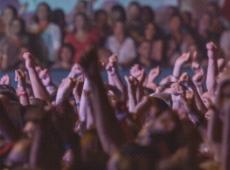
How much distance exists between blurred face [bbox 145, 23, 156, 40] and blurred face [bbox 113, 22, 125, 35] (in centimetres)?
18

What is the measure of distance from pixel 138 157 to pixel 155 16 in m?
4.81

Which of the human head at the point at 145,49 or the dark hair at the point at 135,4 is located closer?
the human head at the point at 145,49

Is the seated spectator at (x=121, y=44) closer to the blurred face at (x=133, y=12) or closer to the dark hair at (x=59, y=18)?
the blurred face at (x=133, y=12)

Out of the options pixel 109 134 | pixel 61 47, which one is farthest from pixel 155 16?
pixel 109 134

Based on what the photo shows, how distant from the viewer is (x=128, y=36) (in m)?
6.32

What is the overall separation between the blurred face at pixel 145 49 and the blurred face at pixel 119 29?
0.19 meters

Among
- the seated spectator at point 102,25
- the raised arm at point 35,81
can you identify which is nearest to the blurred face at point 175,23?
the seated spectator at point 102,25

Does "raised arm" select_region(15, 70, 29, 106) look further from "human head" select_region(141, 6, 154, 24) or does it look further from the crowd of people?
"human head" select_region(141, 6, 154, 24)

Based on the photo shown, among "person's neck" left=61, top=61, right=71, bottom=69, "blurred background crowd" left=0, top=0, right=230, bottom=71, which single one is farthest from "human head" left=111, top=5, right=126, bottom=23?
"person's neck" left=61, top=61, right=71, bottom=69

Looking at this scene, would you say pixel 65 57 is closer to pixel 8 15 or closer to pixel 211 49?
pixel 8 15

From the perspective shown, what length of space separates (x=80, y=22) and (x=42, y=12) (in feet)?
0.97

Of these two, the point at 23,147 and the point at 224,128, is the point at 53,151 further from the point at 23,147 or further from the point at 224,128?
the point at 224,128

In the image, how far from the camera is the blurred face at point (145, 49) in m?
6.21

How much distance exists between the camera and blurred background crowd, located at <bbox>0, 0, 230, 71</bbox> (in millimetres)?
6246
